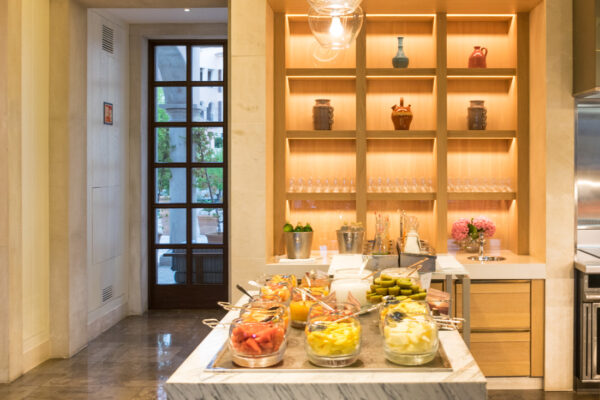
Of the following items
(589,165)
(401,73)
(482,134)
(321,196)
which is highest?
(401,73)

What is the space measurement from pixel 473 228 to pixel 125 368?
3.22 m

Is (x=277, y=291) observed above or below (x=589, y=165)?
below

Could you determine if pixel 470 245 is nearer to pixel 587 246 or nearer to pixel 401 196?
pixel 401 196

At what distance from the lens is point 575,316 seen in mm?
4707

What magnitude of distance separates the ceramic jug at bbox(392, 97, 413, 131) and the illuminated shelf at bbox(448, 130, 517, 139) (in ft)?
1.21

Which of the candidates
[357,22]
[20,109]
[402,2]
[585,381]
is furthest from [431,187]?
[20,109]

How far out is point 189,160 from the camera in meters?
7.49

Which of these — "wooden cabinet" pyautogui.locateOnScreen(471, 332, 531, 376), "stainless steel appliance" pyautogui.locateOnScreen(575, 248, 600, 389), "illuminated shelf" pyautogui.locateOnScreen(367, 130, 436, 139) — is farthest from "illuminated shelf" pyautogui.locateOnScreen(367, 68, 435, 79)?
"wooden cabinet" pyautogui.locateOnScreen(471, 332, 531, 376)

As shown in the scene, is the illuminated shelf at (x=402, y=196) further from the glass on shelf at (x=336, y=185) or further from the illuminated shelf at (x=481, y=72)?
the illuminated shelf at (x=481, y=72)

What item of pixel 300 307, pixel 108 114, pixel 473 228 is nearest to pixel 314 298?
pixel 300 307

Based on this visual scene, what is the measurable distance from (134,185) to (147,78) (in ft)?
4.31

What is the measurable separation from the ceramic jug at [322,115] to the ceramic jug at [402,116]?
0.56 metres

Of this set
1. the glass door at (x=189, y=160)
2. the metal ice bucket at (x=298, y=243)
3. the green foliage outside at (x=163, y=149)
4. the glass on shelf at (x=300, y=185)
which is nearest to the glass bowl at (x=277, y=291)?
the metal ice bucket at (x=298, y=243)

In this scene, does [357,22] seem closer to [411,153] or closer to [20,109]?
[411,153]
